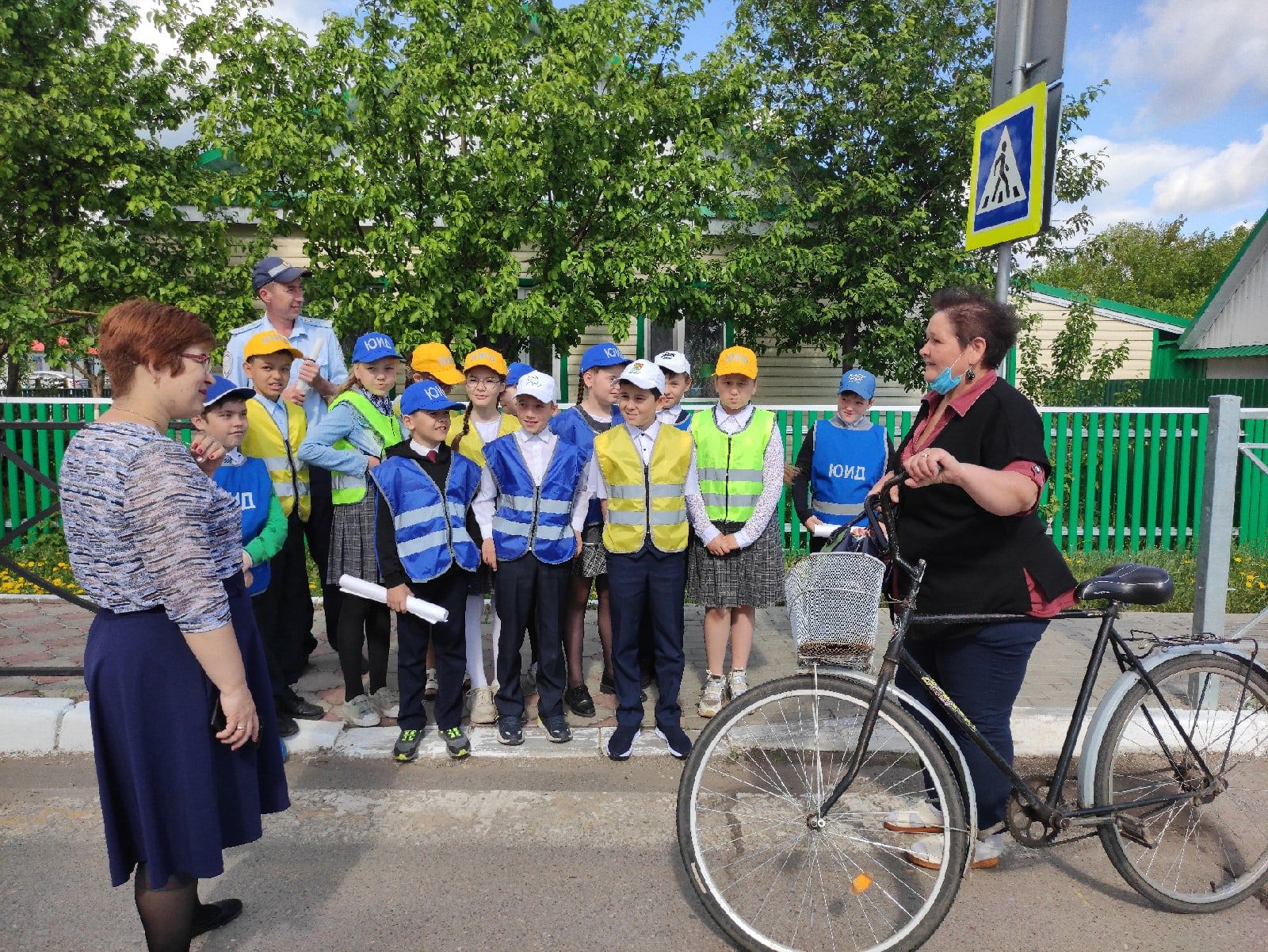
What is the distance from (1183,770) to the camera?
118 inches

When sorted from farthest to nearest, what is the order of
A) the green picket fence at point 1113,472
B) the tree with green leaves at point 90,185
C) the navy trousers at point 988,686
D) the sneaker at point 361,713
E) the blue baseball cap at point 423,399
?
the tree with green leaves at point 90,185
the green picket fence at point 1113,472
the sneaker at point 361,713
the blue baseball cap at point 423,399
the navy trousers at point 988,686

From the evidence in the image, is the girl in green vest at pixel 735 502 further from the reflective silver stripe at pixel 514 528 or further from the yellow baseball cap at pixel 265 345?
the yellow baseball cap at pixel 265 345

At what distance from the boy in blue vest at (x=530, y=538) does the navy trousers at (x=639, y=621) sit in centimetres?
34

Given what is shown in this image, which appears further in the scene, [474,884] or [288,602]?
[288,602]

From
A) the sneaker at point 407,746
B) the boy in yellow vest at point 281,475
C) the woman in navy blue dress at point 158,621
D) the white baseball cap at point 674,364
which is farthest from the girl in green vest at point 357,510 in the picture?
the woman in navy blue dress at point 158,621

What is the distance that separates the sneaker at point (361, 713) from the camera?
14.8ft

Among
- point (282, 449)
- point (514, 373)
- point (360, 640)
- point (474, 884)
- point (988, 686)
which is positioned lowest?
point (474, 884)

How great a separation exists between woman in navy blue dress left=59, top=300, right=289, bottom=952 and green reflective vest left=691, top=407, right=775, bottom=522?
269 cm

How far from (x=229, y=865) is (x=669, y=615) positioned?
2090 mm

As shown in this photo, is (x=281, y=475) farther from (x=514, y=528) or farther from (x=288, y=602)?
(x=514, y=528)

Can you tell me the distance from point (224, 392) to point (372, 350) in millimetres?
1384

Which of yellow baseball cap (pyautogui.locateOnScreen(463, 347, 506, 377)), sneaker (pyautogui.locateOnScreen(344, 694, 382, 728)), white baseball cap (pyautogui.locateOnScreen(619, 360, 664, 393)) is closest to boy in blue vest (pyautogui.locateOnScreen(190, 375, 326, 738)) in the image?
sneaker (pyautogui.locateOnScreen(344, 694, 382, 728))

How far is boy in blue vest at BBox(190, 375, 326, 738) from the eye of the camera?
11.7 feet

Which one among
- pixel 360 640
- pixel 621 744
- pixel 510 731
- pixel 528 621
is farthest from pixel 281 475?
pixel 621 744
